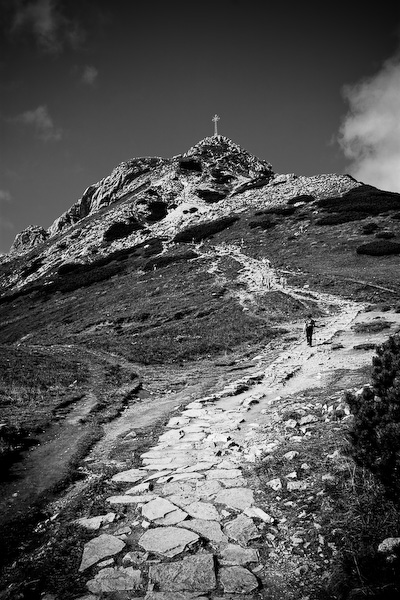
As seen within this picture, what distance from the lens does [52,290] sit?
59906 millimetres

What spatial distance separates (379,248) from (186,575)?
149ft

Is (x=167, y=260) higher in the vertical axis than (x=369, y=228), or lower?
lower

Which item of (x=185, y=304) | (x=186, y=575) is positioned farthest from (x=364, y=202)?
(x=186, y=575)

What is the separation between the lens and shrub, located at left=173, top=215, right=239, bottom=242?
68.0 metres

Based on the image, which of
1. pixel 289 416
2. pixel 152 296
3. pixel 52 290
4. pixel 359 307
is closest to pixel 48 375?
pixel 289 416

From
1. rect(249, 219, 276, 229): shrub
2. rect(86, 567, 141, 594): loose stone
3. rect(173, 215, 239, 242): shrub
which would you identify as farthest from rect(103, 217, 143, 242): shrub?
rect(86, 567, 141, 594): loose stone

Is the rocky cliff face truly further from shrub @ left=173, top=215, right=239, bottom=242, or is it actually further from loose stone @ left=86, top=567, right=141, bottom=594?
loose stone @ left=86, top=567, right=141, bottom=594

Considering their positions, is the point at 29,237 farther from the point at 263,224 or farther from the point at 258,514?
the point at 258,514

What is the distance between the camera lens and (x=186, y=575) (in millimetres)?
3848

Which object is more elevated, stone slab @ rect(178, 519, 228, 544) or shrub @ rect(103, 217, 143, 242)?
shrub @ rect(103, 217, 143, 242)

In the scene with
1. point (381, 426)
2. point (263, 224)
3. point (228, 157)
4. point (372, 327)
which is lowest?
point (372, 327)

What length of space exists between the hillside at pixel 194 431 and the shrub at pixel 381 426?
0.79 metres

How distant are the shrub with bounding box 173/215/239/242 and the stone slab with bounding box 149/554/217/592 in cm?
6449

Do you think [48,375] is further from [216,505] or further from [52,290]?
[52,290]
